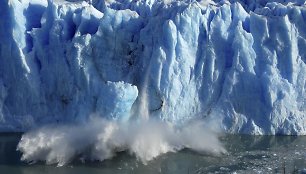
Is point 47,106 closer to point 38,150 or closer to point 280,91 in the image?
point 38,150

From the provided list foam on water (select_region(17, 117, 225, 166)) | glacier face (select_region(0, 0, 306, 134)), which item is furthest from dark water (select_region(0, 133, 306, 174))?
glacier face (select_region(0, 0, 306, 134))

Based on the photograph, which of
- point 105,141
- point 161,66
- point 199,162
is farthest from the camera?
point 161,66

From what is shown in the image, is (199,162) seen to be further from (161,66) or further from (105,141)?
(161,66)

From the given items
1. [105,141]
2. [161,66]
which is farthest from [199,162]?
[161,66]

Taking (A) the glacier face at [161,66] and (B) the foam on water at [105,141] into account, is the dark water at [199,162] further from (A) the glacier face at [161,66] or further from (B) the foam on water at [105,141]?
(A) the glacier face at [161,66]

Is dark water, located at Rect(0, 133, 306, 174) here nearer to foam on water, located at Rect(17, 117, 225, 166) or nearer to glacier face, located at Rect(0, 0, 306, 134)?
foam on water, located at Rect(17, 117, 225, 166)

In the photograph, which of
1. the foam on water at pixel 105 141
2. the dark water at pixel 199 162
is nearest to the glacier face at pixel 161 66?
the foam on water at pixel 105 141

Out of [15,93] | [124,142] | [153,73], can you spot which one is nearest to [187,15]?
[153,73]

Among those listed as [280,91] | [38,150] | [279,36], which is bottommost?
[38,150]
